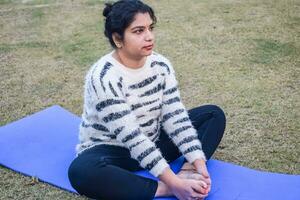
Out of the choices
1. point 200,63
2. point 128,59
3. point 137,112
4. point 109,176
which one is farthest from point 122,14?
point 200,63

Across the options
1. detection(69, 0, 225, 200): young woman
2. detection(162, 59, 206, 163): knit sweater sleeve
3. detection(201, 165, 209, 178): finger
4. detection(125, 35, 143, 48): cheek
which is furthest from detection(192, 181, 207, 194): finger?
detection(125, 35, 143, 48): cheek

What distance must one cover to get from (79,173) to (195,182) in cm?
58

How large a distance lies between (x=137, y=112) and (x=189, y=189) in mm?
502

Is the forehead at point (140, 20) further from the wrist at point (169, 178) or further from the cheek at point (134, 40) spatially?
the wrist at point (169, 178)

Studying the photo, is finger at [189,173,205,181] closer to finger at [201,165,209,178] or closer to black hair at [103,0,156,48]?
finger at [201,165,209,178]

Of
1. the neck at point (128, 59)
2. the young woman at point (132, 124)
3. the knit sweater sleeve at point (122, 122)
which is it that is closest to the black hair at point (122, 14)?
the young woman at point (132, 124)

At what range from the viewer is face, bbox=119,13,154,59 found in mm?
2281

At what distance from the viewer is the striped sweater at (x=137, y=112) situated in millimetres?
2264

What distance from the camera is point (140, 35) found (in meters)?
2.30

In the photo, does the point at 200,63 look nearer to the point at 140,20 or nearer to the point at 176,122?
the point at 176,122

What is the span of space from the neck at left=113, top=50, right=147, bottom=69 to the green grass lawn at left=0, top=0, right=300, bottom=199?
2.49 feet

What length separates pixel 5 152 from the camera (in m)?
2.84

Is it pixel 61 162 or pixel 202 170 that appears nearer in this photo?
pixel 202 170

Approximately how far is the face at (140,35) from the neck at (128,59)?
6 cm
